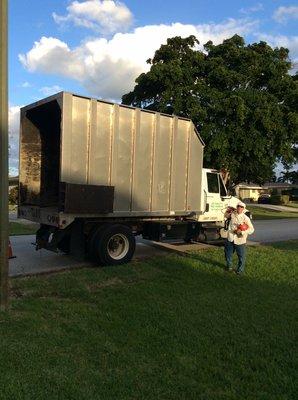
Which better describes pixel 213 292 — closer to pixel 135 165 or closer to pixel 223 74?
pixel 135 165

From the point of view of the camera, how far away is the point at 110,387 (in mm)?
4457

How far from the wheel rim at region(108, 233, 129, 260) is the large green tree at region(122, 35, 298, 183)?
12728 mm

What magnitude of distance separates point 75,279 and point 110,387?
475 cm

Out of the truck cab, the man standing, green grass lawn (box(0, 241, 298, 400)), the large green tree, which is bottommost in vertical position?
green grass lawn (box(0, 241, 298, 400))

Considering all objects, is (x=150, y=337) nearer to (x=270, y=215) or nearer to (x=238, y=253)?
(x=238, y=253)

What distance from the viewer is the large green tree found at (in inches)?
923

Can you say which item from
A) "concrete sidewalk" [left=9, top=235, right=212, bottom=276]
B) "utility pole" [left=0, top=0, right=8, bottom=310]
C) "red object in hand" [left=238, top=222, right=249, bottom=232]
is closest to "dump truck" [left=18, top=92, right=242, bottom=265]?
"concrete sidewalk" [left=9, top=235, right=212, bottom=276]

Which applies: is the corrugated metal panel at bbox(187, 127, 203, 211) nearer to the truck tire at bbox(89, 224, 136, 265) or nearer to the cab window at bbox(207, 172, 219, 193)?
the cab window at bbox(207, 172, 219, 193)

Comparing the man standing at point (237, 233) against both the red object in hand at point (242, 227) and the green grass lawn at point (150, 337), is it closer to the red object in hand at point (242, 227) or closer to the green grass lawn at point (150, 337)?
the red object in hand at point (242, 227)

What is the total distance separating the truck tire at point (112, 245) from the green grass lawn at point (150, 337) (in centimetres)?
103

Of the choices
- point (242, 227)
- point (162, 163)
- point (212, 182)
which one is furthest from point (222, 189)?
point (242, 227)

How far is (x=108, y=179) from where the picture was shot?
426 inches

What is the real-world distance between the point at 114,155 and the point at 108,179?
0.53 meters

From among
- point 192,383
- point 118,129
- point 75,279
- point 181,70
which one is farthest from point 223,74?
point 192,383
